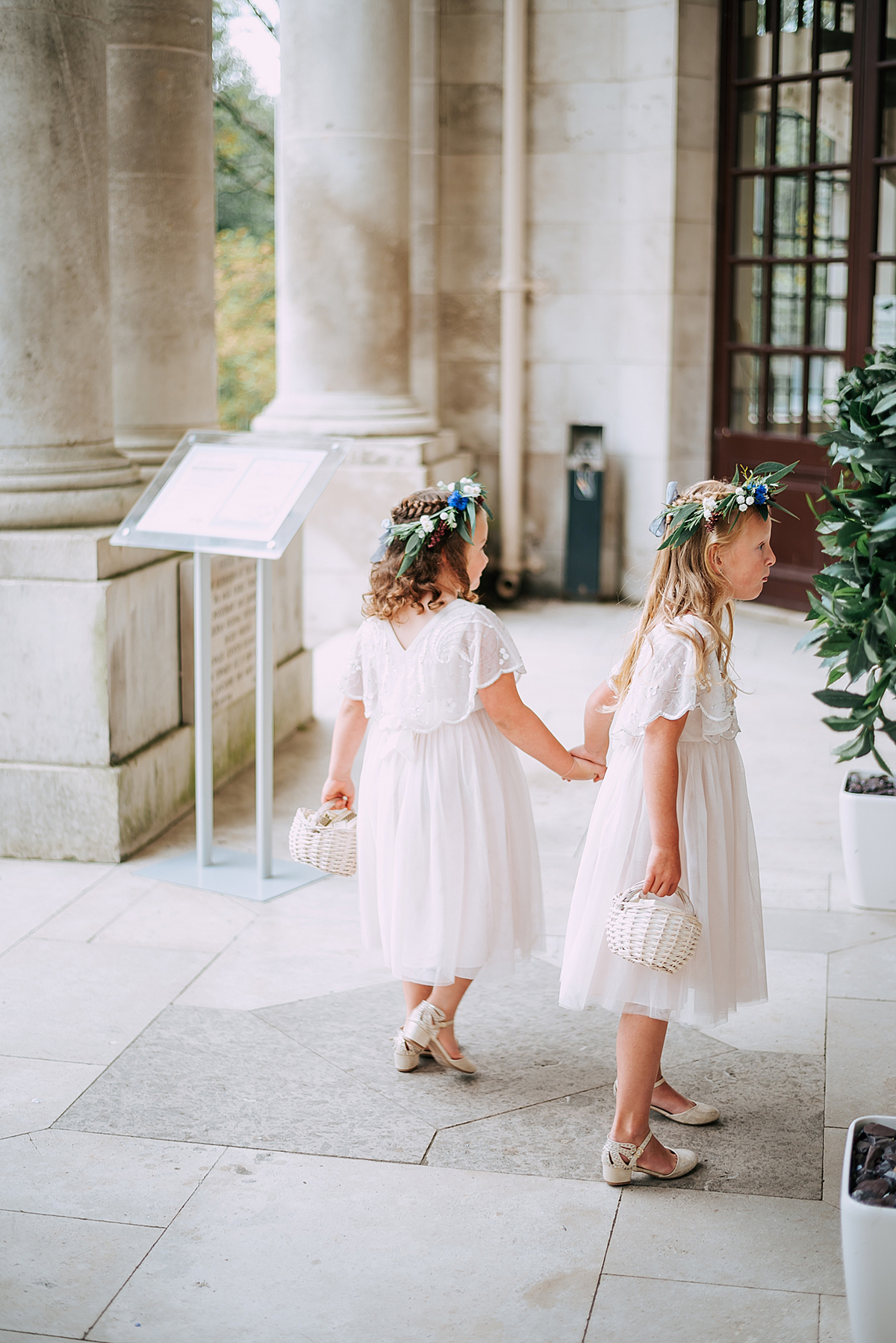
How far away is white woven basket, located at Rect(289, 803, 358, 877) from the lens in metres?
3.47

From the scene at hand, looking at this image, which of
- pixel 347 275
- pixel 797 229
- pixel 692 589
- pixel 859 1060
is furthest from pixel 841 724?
pixel 797 229

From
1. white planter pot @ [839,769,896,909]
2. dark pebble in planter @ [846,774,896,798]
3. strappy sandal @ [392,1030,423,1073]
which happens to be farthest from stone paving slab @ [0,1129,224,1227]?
dark pebble in planter @ [846,774,896,798]

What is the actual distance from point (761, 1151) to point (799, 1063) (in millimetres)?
446

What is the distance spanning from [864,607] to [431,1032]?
150 cm

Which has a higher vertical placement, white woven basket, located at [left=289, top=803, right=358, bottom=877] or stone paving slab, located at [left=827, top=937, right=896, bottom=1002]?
white woven basket, located at [left=289, top=803, right=358, bottom=877]

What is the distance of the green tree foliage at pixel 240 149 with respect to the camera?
21969 millimetres

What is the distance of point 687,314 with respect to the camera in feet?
30.9

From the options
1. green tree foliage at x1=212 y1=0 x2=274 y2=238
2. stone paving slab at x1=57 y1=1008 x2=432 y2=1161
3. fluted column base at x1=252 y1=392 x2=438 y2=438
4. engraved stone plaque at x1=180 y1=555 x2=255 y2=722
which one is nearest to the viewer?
stone paving slab at x1=57 y1=1008 x2=432 y2=1161

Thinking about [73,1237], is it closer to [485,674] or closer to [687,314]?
[485,674]

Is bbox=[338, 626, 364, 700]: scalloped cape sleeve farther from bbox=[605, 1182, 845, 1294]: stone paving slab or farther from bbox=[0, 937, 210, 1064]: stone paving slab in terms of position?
bbox=[605, 1182, 845, 1294]: stone paving slab

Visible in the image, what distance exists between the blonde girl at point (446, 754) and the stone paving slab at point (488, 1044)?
0.26m

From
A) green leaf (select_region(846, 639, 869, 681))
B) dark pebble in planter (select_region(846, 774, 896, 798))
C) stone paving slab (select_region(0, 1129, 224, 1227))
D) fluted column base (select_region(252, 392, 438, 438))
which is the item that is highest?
fluted column base (select_region(252, 392, 438, 438))

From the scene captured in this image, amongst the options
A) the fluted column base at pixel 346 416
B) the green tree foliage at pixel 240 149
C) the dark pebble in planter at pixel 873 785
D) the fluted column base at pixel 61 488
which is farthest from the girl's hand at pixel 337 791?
the green tree foliage at pixel 240 149

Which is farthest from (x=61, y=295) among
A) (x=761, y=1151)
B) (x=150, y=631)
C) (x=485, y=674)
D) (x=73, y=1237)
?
(x=761, y=1151)
